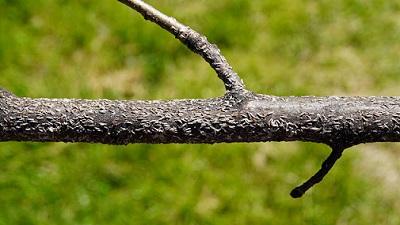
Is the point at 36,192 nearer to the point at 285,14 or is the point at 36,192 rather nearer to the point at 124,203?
the point at 124,203

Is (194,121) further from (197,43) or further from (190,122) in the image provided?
(197,43)

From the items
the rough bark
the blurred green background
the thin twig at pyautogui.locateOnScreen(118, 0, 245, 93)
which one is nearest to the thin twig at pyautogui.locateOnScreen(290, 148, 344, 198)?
the rough bark

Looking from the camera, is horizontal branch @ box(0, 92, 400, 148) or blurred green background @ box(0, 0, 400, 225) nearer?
horizontal branch @ box(0, 92, 400, 148)

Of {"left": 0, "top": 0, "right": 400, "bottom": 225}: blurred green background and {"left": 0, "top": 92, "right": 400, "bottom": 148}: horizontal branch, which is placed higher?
{"left": 0, "top": 0, "right": 400, "bottom": 225}: blurred green background

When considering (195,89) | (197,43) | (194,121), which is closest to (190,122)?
(194,121)

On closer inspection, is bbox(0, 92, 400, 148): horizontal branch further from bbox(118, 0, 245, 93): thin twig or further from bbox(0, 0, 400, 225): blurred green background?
bbox(0, 0, 400, 225): blurred green background

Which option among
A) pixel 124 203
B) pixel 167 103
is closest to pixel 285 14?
pixel 124 203

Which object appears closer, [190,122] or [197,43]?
[190,122]

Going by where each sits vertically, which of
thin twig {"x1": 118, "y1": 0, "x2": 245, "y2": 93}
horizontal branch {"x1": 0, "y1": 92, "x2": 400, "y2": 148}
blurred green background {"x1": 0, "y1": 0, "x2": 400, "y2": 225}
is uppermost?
blurred green background {"x1": 0, "y1": 0, "x2": 400, "y2": 225}
